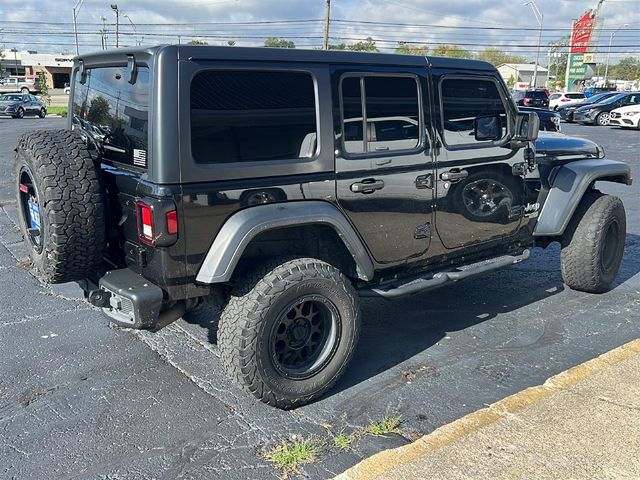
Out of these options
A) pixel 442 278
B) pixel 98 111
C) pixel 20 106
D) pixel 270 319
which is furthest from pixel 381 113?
pixel 20 106

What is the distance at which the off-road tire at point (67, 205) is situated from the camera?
10.2 feet

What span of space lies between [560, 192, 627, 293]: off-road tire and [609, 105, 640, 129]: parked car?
70.9ft

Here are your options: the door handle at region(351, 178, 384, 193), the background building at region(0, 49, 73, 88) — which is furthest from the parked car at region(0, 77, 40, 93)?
the door handle at region(351, 178, 384, 193)

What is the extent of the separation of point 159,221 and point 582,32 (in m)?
61.1

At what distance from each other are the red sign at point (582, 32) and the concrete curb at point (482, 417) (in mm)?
56312

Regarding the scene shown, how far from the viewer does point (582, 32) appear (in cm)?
5516

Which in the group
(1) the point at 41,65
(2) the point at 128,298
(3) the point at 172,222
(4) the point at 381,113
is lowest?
(2) the point at 128,298

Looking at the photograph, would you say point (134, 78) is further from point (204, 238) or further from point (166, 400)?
point (166, 400)

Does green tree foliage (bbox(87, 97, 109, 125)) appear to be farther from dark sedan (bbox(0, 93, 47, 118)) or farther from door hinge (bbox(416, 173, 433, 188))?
dark sedan (bbox(0, 93, 47, 118))

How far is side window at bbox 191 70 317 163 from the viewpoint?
118 inches

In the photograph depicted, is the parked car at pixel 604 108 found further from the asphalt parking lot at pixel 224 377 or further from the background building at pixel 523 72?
the background building at pixel 523 72

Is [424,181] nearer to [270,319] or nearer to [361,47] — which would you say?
[270,319]

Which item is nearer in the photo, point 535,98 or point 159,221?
point 159,221

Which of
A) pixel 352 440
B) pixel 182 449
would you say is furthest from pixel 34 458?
pixel 352 440
